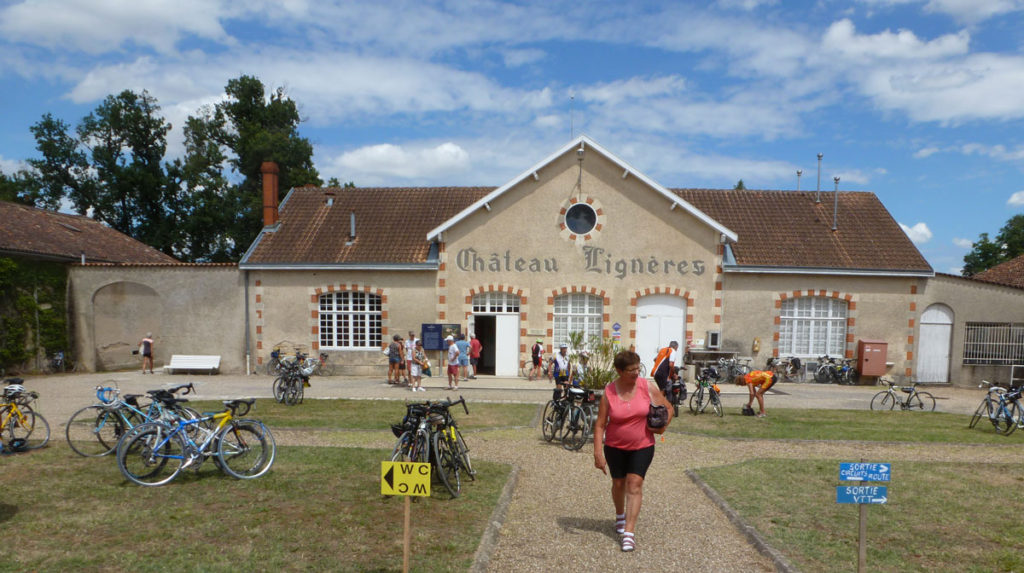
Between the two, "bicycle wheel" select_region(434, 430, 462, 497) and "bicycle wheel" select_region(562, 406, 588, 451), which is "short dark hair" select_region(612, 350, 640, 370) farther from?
"bicycle wheel" select_region(562, 406, 588, 451)

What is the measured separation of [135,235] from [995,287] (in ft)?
138

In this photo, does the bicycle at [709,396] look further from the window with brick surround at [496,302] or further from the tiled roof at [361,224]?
the tiled roof at [361,224]

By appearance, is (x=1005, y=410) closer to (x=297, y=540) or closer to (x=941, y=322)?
(x=941, y=322)

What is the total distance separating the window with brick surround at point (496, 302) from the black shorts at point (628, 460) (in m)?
12.8

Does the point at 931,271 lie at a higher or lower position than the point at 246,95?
lower

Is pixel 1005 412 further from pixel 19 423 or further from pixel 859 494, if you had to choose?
pixel 19 423

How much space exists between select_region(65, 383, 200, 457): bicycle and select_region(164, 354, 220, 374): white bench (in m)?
9.98

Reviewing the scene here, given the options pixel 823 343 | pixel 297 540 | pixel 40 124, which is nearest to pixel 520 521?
pixel 297 540

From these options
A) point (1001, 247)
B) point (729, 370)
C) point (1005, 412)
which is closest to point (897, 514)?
point (1005, 412)

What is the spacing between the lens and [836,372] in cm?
1772

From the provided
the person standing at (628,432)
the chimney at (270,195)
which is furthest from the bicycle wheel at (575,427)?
the chimney at (270,195)

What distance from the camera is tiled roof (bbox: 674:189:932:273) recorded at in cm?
1780

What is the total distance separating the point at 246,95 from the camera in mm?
37594

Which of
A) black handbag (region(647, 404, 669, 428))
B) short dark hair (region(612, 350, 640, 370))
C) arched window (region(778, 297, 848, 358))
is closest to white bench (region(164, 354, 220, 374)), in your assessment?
short dark hair (region(612, 350, 640, 370))
